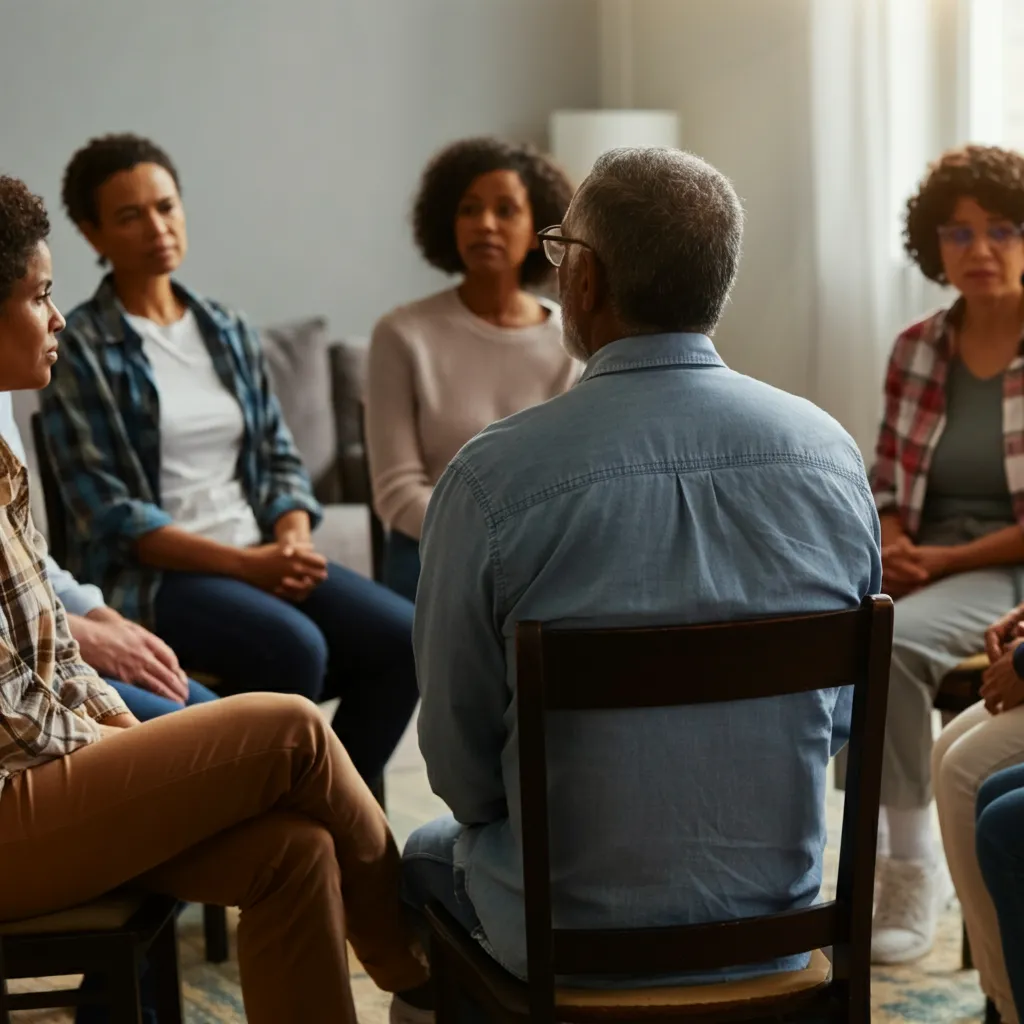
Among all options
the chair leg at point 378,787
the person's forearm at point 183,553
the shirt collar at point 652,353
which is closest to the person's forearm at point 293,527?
the person's forearm at point 183,553

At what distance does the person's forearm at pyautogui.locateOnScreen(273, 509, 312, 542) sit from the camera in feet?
8.45

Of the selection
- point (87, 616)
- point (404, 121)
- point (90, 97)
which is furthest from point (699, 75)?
point (87, 616)

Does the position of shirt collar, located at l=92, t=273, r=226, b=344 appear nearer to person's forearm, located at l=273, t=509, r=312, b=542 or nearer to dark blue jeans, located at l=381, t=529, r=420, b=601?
person's forearm, located at l=273, t=509, r=312, b=542

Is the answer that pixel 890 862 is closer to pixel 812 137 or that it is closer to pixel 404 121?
pixel 812 137

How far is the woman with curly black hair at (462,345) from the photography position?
2695 mm

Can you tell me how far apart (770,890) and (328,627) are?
4.25 ft

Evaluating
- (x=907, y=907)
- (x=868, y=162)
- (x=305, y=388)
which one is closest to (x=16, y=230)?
(x=907, y=907)

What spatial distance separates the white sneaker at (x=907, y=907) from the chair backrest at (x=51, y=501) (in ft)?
4.65

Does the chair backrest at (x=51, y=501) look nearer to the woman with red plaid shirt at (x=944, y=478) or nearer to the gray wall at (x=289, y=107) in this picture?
the woman with red plaid shirt at (x=944, y=478)

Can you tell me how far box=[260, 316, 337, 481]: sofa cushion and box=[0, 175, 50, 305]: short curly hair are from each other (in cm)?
255

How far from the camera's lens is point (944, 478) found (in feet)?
8.38

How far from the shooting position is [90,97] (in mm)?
4398

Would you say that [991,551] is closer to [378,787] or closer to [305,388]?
[378,787]

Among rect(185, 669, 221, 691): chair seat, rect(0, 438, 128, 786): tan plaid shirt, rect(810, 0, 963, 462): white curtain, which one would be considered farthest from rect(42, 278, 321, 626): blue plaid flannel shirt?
rect(810, 0, 963, 462): white curtain
